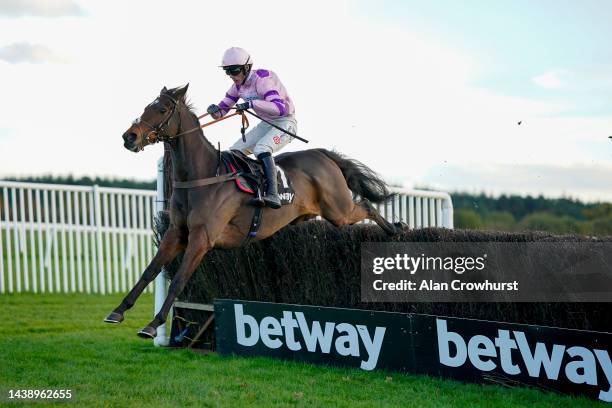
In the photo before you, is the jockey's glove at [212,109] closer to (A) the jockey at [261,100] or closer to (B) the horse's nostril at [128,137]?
(A) the jockey at [261,100]

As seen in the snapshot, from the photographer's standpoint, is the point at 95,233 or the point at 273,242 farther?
the point at 95,233

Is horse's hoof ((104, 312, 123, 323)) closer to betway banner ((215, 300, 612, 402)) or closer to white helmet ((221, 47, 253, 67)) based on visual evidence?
betway banner ((215, 300, 612, 402))

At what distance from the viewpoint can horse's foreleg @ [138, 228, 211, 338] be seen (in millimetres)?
6352

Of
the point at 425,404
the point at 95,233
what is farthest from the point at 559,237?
the point at 95,233

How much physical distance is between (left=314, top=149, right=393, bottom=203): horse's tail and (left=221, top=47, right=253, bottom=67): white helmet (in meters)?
1.57

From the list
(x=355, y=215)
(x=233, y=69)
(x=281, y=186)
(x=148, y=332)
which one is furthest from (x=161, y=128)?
(x=355, y=215)

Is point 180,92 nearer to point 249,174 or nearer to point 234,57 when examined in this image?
point 234,57

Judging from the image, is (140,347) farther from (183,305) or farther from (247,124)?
(247,124)

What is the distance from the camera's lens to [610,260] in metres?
6.06

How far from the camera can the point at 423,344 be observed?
6660mm

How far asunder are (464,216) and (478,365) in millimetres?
16450

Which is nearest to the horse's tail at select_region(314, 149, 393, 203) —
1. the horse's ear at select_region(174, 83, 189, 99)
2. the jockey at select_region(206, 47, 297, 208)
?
the jockey at select_region(206, 47, 297, 208)

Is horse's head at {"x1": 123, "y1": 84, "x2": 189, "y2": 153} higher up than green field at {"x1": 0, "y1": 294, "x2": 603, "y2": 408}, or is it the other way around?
horse's head at {"x1": 123, "y1": 84, "x2": 189, "y2": 153}

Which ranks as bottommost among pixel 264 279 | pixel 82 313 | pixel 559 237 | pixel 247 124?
pixel 82 313
